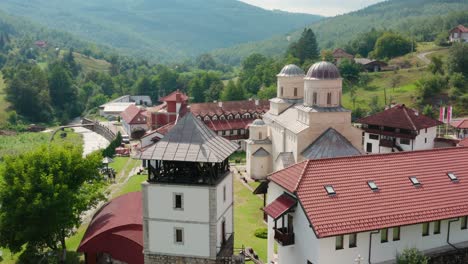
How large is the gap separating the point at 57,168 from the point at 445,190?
2449 centimetres

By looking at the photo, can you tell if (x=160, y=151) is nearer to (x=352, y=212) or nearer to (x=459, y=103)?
(x=352, y=212)

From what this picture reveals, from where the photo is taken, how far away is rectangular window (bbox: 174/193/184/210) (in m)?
23.5

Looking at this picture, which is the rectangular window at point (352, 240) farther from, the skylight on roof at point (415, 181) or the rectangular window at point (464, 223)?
the rectangular window at point (464, 223)

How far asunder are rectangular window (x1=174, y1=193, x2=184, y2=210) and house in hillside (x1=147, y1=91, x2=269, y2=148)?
45.2 metres

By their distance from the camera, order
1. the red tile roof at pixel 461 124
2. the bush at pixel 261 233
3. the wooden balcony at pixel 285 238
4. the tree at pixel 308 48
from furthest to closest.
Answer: the tree at pixel 308 48
the red tile roof at pixel 461 124
the bush at pixel 261 233
the wooden balcony at pixel 285 238

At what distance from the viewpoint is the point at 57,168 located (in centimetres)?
3222

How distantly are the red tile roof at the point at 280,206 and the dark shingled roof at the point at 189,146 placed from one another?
4006mm

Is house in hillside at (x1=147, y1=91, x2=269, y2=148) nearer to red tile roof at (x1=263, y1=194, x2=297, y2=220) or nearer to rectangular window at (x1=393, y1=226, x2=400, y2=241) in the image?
red tile roof at (x1=263, y1=194, x2=297, y2=220)

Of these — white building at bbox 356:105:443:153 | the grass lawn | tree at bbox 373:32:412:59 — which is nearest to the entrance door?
white building at bbox 356:105:443:153

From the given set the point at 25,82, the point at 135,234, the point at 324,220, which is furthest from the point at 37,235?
the point at 25,82

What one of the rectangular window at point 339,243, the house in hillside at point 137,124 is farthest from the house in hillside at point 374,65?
the rectangular window at point 339,243

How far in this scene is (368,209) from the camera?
2459 centimetres

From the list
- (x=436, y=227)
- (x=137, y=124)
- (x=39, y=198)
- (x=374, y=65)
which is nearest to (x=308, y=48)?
(x=374, y=65)

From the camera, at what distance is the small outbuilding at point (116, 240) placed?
91.8 ft
